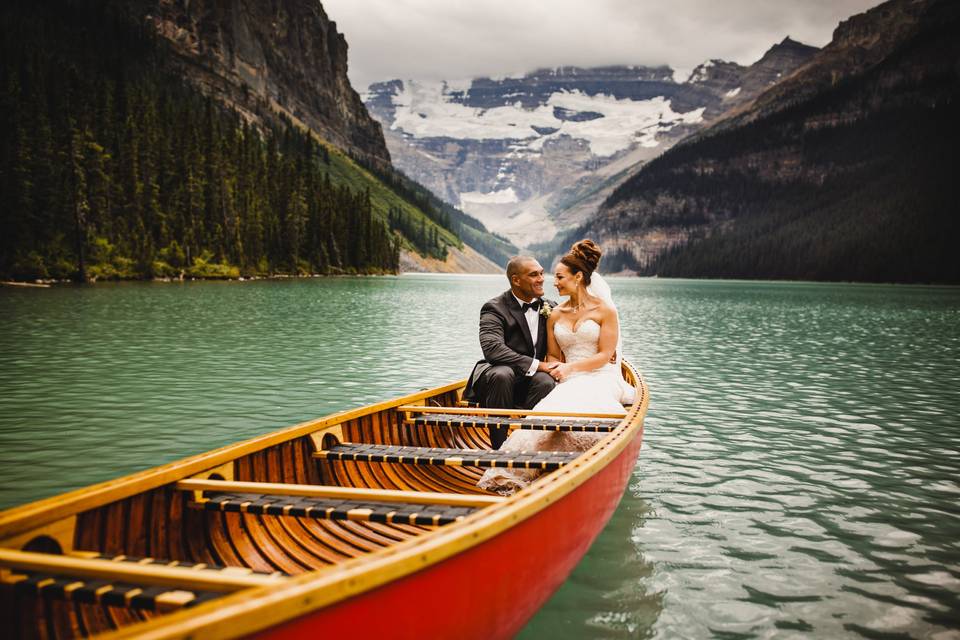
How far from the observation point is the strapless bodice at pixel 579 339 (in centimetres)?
832

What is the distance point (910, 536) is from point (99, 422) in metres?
13.7

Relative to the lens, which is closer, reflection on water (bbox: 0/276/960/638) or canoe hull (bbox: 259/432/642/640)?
canoe hull (bbox: 259/432/642/640)

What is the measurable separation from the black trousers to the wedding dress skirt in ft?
1.11

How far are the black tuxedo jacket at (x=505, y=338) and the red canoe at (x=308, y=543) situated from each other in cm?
148

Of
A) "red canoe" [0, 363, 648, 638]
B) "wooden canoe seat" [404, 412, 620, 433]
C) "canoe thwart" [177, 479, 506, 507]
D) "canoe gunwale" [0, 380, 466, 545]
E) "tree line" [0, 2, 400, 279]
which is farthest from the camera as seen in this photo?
"tree line" [0, 2, 400, 279]

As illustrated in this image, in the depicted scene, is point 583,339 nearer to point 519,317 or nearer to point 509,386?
point 519,317

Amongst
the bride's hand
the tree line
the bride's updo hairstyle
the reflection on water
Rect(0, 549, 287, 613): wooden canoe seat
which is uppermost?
the tree line

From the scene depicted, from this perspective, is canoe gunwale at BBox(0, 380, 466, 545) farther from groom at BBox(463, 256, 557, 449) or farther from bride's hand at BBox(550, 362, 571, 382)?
bride's hand at BBox(550, 362, 571, 382)

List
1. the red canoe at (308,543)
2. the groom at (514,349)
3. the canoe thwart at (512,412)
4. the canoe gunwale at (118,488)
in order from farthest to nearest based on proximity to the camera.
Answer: the groom at (514,349)
the canoe thwart at (512,412)
the canoe gunwale at (118,488)
the red canoe at (308,543)

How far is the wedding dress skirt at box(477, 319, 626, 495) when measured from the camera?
21.5 feet

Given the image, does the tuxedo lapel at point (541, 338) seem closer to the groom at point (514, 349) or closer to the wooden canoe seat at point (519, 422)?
the groom at point (514, 349)

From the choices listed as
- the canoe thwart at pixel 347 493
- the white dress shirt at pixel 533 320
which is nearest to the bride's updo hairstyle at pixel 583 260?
the white dress shirt at pixel 533 320

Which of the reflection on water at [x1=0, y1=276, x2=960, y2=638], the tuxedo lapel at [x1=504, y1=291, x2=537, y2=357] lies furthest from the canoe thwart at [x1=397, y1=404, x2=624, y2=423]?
the reflection on water at [x1=0, y1=276, x2=960, y2=638]

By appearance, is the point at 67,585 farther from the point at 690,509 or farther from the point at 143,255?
the point at 143,255
